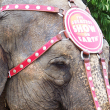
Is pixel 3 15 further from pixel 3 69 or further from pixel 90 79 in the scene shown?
pixel 90 79

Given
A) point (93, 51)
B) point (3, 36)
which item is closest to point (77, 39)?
point (93, 51)

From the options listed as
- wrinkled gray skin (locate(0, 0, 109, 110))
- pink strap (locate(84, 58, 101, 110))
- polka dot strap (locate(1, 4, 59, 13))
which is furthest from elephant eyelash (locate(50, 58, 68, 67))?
polka dot strap (locate(1, 4, 59, 13))

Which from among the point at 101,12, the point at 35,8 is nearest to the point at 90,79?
the point at 35,8

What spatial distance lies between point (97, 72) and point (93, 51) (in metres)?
0.15

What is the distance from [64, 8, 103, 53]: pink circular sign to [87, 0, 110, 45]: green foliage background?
1.00m

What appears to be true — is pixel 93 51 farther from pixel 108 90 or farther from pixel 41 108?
pixel 41 108

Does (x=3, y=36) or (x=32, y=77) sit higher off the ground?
(x=3, y=36)

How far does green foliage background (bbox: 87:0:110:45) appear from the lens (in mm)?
2670

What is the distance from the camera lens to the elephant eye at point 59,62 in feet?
5.12

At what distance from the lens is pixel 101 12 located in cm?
286

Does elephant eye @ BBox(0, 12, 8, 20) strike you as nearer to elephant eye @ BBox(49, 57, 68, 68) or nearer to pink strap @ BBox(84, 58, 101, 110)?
elephant eye @ BBox(49, 57, 68, 68)

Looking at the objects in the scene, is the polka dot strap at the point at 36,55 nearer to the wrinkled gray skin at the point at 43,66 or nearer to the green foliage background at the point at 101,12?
the wrinkled gray skin at the point at 43,66

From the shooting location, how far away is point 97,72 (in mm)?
1534

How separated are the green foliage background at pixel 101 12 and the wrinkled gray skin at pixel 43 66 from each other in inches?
41.8
